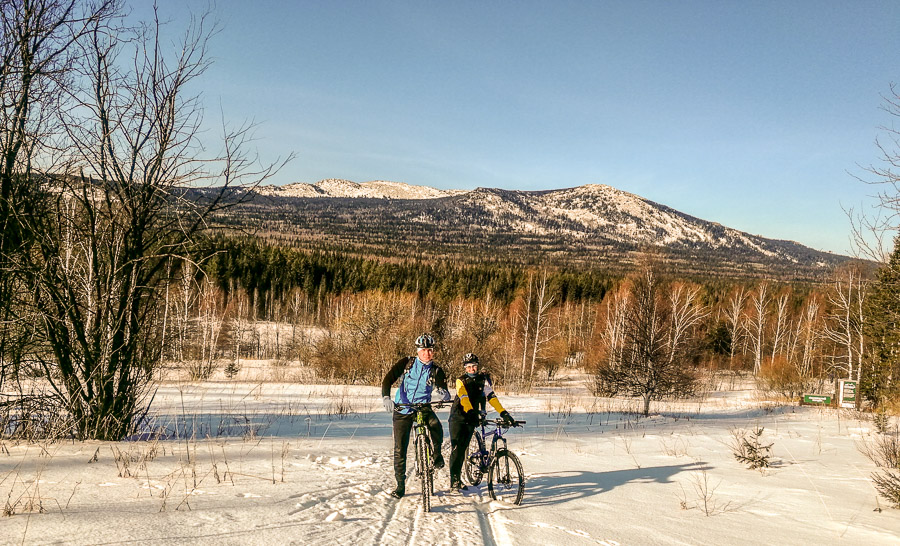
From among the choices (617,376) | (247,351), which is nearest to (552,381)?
(617,376)

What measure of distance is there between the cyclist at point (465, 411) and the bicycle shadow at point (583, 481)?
3.38 ft

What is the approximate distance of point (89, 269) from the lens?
25.5 ft

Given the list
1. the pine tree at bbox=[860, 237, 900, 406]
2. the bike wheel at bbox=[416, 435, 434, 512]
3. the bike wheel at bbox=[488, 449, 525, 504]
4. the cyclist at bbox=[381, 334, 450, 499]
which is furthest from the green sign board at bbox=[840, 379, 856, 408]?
the bike wheel at bbox=[416, 435, 434, 512]

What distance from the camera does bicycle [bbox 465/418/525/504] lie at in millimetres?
6414

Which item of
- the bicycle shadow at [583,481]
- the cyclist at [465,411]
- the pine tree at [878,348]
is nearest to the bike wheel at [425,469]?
the cyclist at [465,411]

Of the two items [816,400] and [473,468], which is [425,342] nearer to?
[473,468]

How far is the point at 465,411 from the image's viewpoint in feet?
21.7

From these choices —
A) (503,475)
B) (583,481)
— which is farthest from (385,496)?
(583,481)

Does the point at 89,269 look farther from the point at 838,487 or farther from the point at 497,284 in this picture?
the point at 497,284

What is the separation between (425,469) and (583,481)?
3.08 meters

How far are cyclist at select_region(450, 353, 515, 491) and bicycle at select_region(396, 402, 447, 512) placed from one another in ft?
1.45

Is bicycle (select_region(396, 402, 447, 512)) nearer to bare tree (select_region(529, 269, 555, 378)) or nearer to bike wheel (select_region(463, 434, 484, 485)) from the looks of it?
bike wheel (select_region(463, 434, 484, 485))

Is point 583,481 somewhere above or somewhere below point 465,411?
below

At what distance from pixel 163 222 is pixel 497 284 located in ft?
279
